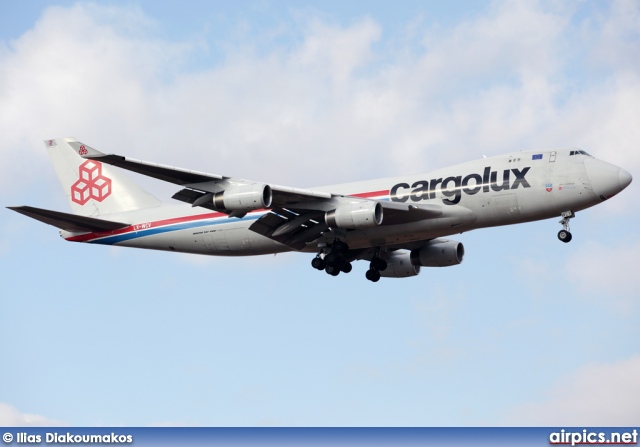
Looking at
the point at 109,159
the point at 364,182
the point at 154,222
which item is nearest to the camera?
the point at 109,159

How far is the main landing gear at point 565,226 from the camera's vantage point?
150ft

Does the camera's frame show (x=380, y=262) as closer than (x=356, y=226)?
No

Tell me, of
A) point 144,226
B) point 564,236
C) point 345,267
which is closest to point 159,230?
point 144,226

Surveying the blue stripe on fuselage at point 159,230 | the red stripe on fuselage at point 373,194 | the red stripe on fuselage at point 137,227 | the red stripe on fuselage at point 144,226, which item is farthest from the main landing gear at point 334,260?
the red stripe on fuselage at point 137,227

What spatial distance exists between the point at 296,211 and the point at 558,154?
1200 centimetres

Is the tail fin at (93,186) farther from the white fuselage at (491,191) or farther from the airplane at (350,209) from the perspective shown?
the white fuselage at (491,191)

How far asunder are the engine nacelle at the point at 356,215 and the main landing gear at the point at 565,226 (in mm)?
8082

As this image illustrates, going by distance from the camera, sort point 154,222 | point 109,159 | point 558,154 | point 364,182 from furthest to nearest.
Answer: point 154,222
point 364,182
point 558,154
point 109,159

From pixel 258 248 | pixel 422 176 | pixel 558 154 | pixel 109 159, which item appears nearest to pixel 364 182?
pixel 422 176

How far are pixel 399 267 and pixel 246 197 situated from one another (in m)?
13.5

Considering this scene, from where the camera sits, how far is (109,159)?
42969 mm

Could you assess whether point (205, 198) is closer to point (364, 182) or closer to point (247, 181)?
point (247, 181)

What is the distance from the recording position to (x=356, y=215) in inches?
1789

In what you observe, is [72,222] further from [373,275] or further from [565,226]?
[565,226]
